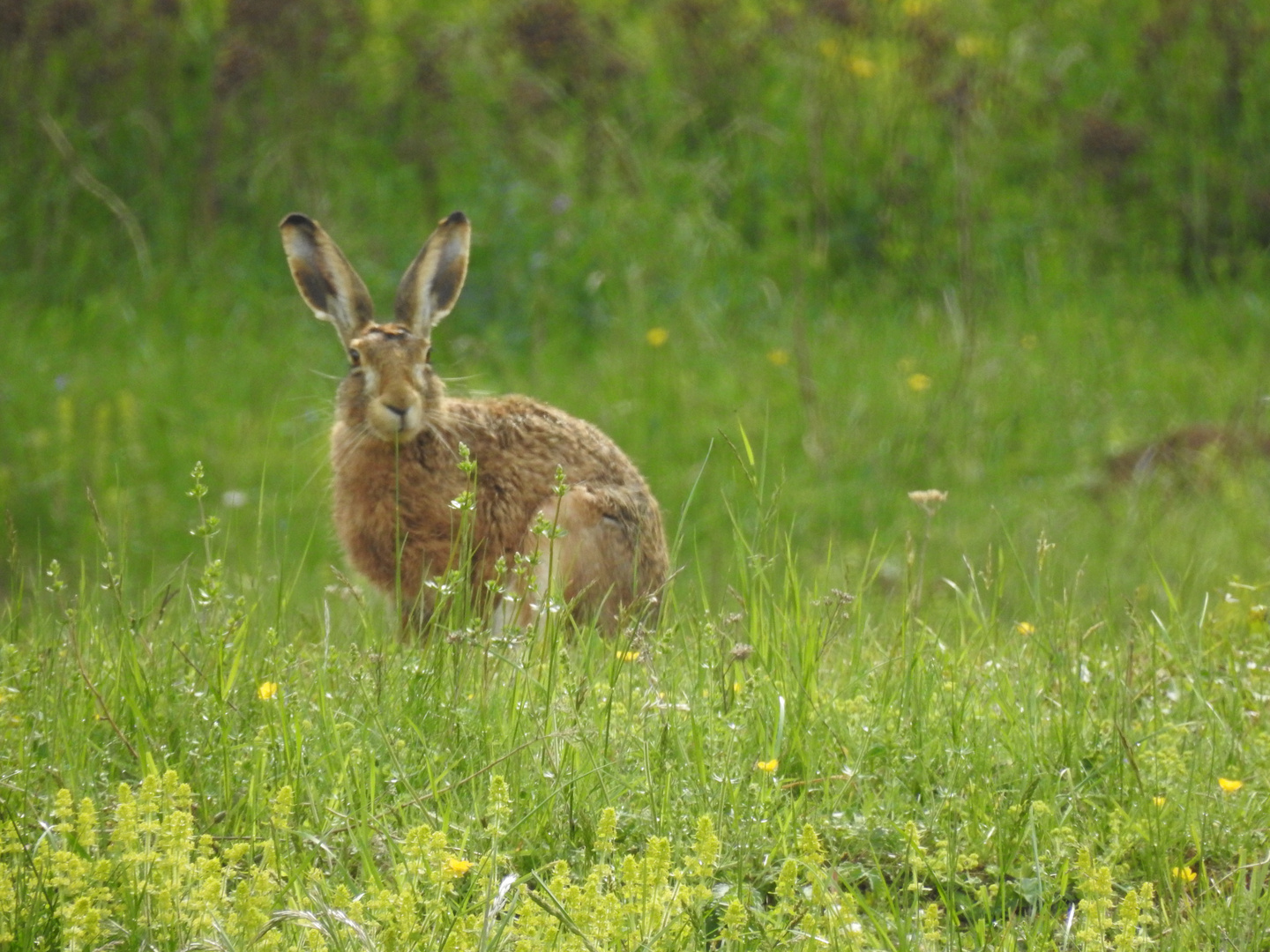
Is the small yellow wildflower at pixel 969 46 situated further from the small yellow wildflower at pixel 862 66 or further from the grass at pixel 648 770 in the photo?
→ the grass at pixel 648 770

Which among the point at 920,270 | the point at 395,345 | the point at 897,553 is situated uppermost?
the point at 395,345

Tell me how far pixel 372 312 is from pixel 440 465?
576mm

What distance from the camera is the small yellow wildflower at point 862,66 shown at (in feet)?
33.7

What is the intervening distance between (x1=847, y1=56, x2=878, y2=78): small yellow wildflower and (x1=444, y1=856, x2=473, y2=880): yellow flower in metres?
8.44

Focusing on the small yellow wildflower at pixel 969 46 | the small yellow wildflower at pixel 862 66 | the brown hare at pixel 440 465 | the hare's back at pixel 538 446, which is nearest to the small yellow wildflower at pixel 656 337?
the small yellow wildflower at pixel 862 66

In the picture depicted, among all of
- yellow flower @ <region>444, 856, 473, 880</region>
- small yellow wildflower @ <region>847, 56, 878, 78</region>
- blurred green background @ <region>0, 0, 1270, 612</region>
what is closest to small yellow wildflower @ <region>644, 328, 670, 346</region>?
blurred green background @ <region>0, 0, 1270, 612</region>

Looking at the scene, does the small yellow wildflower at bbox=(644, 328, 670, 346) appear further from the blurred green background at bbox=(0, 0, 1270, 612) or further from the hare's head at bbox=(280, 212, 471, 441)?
the hare's head at bbox=(280, 212, 471, 441)

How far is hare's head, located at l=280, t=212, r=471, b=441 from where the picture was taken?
449 cm

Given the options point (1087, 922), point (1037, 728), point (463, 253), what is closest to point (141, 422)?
point (463, 253)

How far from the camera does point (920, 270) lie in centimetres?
949

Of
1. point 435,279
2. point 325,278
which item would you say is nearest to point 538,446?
point 435,279

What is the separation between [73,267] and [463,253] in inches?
199

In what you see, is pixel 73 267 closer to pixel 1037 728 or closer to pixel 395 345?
pixel 395 345

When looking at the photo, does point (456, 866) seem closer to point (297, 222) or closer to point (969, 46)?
point (297, 222)
